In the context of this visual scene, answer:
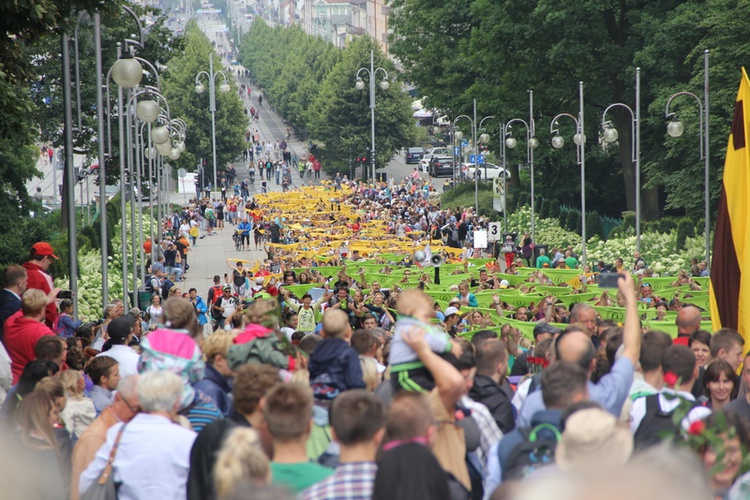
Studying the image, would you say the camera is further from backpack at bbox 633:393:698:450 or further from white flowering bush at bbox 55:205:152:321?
white flowering bush at bbox 55:205:152:321

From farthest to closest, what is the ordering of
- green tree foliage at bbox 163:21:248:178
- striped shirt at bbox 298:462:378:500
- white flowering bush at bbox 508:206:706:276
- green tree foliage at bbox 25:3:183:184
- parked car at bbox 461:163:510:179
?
green tree foliage at bbox 163:21:248:178 → parked car at bbox 461:163:510:179 → green tree foliage at bbox 25:3:183:184 → white flowering bush at bbox 508:206:706:276 → striped shirt at bbox 298:462:378:500

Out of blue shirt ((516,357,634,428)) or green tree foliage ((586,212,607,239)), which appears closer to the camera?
blue shirt ((516,357,634,428))

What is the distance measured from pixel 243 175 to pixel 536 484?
100 m

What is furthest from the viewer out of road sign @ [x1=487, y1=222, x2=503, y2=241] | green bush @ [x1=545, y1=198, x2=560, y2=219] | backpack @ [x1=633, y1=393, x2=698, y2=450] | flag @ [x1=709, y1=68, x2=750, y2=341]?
green bush @ [x1=545, y1=198, x2=560, y2=219]

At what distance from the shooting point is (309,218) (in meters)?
50.8

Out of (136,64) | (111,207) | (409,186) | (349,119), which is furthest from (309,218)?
(349,119)

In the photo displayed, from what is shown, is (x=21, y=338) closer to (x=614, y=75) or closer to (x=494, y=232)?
(x=494, y=232)

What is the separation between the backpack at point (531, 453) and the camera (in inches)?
253

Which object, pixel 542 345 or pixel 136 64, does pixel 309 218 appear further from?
pixel 542 345

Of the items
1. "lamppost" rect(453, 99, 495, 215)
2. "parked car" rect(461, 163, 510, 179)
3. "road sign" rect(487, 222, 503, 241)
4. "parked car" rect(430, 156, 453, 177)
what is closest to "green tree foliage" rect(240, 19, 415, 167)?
"parked car" rect(430, 156, 453, 177)

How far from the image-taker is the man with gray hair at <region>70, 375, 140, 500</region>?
7.36 metres

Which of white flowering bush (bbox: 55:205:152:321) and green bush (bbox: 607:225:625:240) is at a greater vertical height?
green bush (bbox: 607:225:625:240)

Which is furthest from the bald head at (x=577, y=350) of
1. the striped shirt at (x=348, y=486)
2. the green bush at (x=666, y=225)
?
the green bush at (x=666, y=225)

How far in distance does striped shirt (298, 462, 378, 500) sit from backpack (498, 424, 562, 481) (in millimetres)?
758
